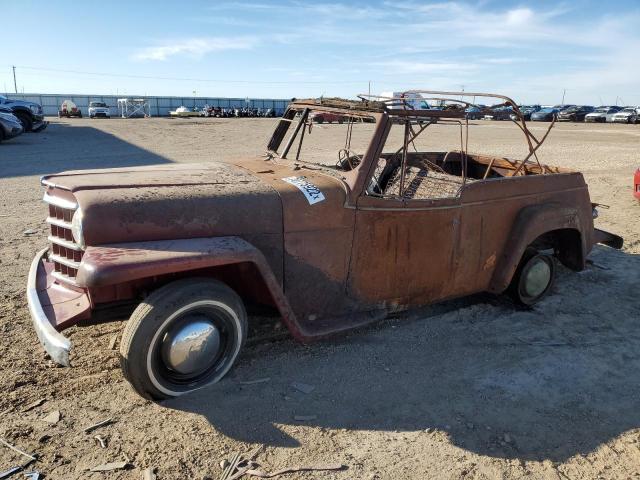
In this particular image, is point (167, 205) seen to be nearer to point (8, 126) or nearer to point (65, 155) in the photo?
point (65, 155)

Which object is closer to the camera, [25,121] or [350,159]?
[350,159]

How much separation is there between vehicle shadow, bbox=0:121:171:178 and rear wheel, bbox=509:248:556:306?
9.36 meters

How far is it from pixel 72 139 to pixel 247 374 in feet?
58.7

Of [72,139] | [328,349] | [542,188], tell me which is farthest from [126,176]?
[72,139]

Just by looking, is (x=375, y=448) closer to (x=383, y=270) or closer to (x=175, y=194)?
(x=383, y=270)

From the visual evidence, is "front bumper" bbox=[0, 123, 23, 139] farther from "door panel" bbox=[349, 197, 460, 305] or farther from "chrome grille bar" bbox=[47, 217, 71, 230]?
"door panel" bbox=[349, 197, 460, 305]

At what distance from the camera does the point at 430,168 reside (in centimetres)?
500

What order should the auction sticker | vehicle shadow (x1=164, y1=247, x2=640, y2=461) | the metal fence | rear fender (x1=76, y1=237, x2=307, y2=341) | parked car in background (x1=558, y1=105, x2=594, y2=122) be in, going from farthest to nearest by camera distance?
the metal fence → parked car in background (x1=558, y1=105, x2=594, y2=122) → the auction sticker → vehicle shadow (x1=164, y1=247, x2=640, y2=461) → rear fender (x1=76, y1=237, x2=307, y2=341)

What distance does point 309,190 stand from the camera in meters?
3.37

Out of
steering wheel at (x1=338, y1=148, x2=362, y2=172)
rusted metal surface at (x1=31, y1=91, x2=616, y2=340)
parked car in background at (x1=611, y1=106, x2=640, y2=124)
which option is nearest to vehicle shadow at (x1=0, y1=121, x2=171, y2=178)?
steering wheel at (x1=338, y1=148, x2=362, y2=172)

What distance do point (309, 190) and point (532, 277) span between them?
2408mm

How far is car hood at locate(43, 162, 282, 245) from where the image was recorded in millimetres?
2869

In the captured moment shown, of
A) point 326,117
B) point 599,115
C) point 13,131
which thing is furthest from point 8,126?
point 599,115

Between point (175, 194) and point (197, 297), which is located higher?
point (175, 194)
